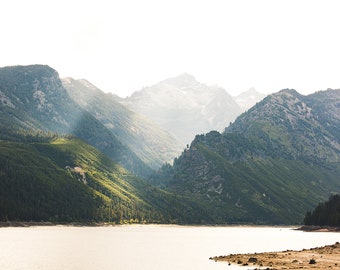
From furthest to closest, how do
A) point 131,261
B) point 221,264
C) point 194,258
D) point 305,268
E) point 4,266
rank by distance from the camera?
point 194,258 < point 131,261 < point 221,264 < point 4,266 < point 305,268

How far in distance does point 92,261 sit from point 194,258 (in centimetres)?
2885

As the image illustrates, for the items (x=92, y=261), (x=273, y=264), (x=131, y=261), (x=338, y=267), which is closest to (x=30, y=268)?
(x=92, y=261)

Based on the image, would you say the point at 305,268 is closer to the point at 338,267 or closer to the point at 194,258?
the point at 338,267

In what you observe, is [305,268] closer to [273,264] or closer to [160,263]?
[273,264]

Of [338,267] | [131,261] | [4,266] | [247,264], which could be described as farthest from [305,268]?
[4,266]

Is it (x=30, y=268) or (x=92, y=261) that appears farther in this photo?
(x=92, y=261)

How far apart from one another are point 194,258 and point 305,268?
41.7m

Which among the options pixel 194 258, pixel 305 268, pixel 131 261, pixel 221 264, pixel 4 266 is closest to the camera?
pixel 305 268

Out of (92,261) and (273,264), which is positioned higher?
(273,264)

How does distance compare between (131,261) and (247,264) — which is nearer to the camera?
(247,264)

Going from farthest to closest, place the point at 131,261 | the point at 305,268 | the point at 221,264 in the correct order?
1. the point at 131,261
2. the point at 221,264
3. the point at 305,268

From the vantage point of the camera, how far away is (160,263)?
379 feet

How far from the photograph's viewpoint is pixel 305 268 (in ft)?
311

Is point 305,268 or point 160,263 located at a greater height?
point 305,268
